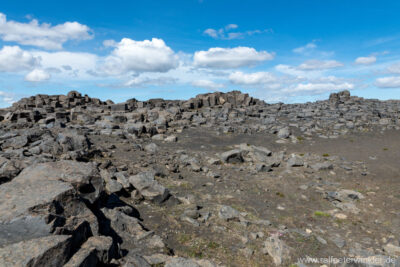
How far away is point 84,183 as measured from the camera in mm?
7828

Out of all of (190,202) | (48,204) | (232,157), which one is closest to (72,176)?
(48,204)

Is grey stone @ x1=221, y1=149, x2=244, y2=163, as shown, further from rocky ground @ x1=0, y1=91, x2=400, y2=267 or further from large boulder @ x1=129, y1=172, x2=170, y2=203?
large boulder @ x1=129, y1=172, x2=170, y2=203

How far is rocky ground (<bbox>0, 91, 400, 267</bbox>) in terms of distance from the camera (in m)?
5.81

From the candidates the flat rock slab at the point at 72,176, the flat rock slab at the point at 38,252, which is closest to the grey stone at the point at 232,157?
the flat rock slab at the point at 72,176

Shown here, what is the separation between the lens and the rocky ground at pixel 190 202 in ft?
19.1

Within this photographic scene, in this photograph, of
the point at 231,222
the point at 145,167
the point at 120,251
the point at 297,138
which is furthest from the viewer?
the point at 297,138

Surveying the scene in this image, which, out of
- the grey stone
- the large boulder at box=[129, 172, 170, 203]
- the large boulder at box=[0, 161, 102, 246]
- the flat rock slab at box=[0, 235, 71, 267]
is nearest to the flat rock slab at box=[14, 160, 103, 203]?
the large boulder at box=[0, 161, 102, 246]

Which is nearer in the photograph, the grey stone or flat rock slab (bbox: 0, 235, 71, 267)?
flat rock slab (bbox: 0, 235, 71, 267)

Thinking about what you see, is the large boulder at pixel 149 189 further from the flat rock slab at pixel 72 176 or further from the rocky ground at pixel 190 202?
the flat rock slab at pixel 72 176

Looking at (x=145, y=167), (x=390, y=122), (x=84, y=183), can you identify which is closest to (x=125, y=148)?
(x=145, y=167)

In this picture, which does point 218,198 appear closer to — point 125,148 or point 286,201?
point 286,201

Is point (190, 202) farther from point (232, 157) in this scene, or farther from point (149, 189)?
point (232, 157)

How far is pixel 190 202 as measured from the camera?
10.8 metres

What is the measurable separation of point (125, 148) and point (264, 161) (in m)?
8.92
